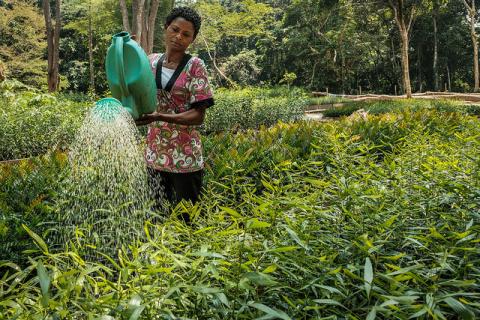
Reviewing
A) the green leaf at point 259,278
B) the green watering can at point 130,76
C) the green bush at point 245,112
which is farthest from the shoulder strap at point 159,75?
the green bush at point 245,112

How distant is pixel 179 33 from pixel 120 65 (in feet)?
1.41

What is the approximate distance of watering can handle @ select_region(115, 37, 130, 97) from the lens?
2045 millimetres

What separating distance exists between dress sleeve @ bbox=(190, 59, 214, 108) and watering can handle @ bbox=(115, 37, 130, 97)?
1.25 feet

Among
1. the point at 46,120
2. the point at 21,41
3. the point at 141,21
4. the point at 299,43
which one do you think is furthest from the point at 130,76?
the point at 299,43

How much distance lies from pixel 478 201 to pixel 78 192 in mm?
2001

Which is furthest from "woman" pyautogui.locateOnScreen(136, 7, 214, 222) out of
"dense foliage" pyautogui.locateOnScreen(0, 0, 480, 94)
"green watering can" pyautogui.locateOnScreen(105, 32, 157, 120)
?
"dense foliage" pyautogui.locateOnScreen(0, 0, 480, 94)

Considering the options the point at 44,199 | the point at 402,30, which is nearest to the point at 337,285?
the point at 44,199

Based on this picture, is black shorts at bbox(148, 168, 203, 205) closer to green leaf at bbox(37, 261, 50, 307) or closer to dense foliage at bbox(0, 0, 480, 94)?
green leaf at bbox(37, 261, 50, 307)

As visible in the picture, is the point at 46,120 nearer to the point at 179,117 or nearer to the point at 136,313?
the point at 179,117

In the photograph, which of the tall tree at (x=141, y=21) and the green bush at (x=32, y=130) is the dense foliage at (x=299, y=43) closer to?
the tall tree at (x=141, y=21)

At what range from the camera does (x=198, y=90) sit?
239 cm

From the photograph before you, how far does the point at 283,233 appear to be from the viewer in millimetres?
1573

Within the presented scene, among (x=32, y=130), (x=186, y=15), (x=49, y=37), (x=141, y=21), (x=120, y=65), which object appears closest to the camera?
(x=120, y=65)

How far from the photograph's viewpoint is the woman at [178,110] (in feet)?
7.73
